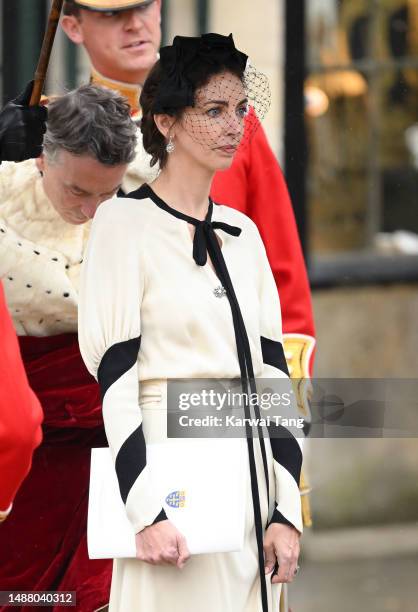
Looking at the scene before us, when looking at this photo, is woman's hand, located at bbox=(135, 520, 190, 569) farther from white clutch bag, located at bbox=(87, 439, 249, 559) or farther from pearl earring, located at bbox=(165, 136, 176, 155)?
pearl earring, located at bbox=(165, 136, 176, 155)

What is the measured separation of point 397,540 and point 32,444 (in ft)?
14.6

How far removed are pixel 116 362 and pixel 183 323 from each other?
5.5 inches

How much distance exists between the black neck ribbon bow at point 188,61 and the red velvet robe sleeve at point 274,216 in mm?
627

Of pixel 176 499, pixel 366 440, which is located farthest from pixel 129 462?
pixel 366 440

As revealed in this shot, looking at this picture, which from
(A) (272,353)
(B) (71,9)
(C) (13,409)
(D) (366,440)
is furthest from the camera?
(D) (366,440)

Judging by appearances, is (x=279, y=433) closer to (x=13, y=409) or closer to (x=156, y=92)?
(x=13, y=409)

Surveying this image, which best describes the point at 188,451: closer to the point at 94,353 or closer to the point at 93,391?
the point at 94,353

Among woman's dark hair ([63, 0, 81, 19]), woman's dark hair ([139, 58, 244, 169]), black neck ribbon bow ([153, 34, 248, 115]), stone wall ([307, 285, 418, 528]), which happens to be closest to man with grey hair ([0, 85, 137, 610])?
woman's dark hair ([139, 58, 244, 169])

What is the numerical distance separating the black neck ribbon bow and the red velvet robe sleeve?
0.63 m

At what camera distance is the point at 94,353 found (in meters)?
2.79

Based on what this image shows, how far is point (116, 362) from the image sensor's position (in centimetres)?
276

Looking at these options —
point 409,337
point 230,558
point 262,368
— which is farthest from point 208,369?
point 409,337

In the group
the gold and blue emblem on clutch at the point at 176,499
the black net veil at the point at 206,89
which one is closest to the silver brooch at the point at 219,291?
the black net veil at the point at 206,89

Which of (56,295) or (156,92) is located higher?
(156,92)
